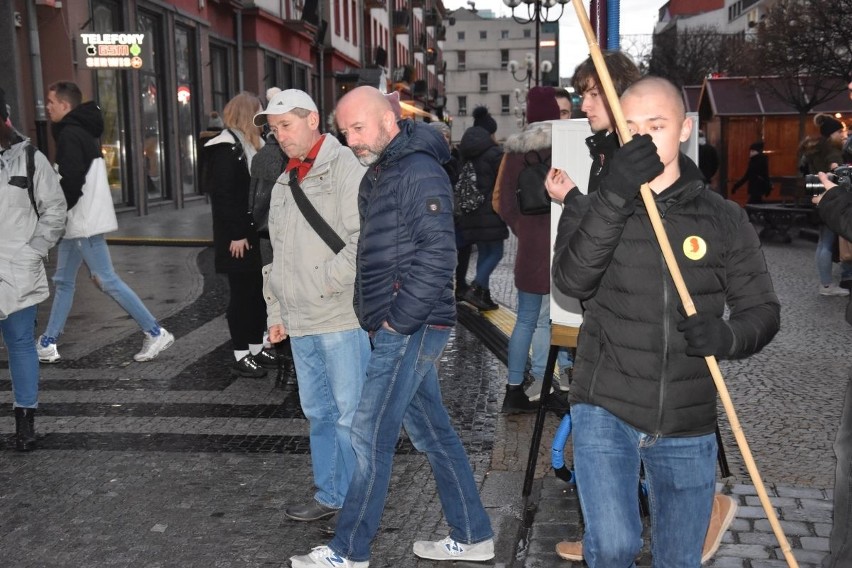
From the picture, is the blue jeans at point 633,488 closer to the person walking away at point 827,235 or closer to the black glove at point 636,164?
the black glove at point 636,164

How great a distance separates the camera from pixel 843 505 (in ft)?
9.16

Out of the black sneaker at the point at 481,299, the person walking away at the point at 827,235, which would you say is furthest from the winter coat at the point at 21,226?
the person walking away at the point at 827,235

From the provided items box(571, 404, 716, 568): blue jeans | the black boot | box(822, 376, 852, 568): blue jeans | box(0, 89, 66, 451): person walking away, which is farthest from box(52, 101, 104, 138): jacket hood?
box(822, 376, 852, 568): blue jeans

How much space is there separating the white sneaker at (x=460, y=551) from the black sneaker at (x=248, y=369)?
3.30 metres

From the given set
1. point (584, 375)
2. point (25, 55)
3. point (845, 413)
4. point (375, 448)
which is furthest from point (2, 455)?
point (25, 55)

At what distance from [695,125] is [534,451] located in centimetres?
163

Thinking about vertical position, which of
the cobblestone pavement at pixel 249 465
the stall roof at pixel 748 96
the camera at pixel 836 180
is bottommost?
the cobblestone pavement at pixel 249 465

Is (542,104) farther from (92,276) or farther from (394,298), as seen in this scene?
(92,276)

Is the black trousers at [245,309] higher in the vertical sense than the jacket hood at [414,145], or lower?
lower

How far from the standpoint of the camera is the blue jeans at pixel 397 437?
11.9 feet

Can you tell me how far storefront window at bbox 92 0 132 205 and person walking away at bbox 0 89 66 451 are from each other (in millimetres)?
14122

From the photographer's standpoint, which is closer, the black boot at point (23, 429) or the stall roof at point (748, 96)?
the black boot at point (23, 429)

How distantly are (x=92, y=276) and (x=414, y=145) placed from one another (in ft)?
15.7

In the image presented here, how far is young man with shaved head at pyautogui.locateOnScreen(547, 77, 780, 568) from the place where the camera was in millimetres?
2670
